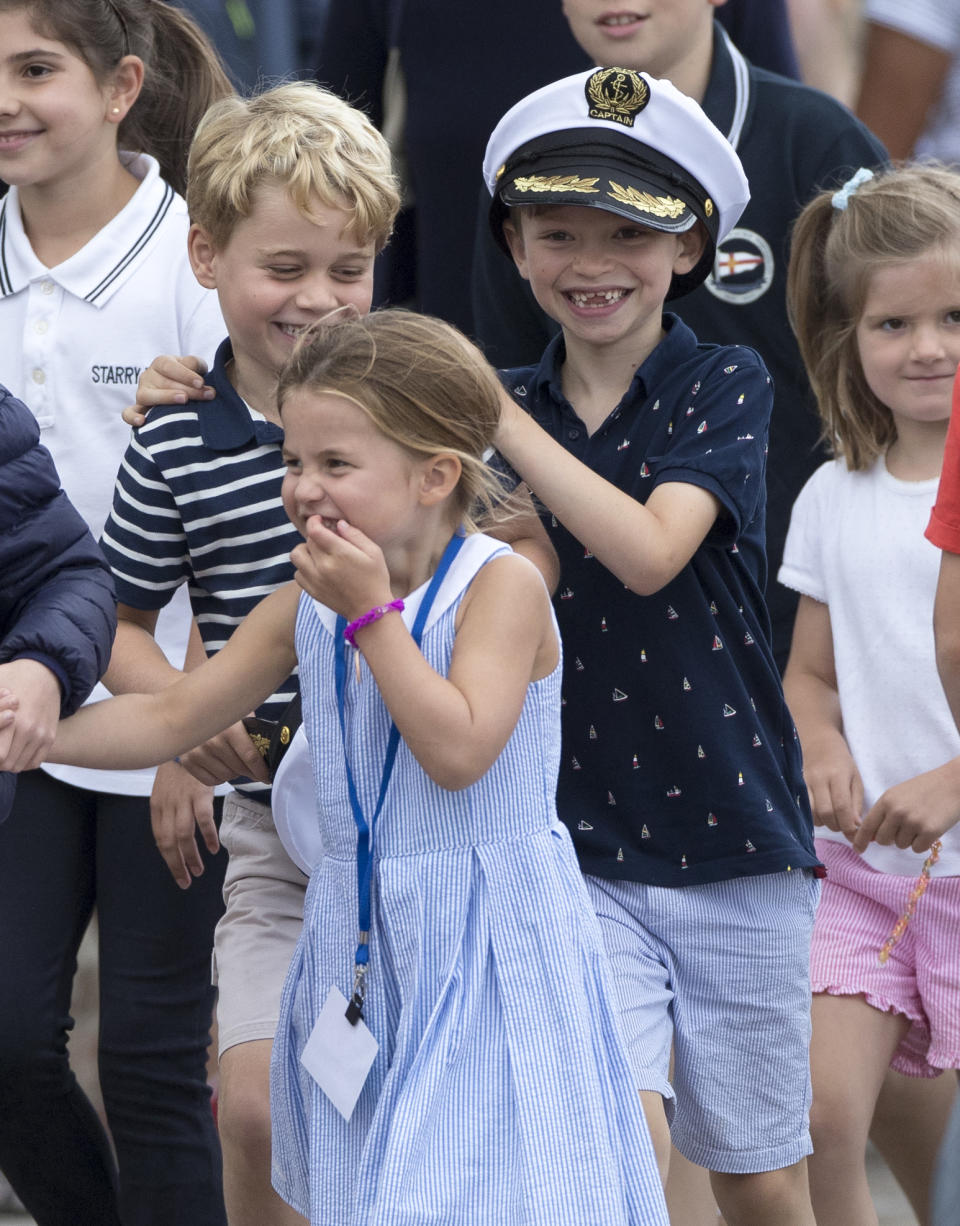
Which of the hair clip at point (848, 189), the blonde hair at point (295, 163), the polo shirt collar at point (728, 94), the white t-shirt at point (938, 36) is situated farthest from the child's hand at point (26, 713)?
the white t-shirt at point (938, 36)

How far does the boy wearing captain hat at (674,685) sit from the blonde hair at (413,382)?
0.28 metres

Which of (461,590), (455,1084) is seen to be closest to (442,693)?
(461,590)

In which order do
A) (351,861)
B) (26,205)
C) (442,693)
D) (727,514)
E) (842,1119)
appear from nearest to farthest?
(442,693)
(351,861)
(727,514)
(842,1119)
(26,205)

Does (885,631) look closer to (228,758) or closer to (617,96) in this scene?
(617,96)

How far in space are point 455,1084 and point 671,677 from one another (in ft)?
2.24

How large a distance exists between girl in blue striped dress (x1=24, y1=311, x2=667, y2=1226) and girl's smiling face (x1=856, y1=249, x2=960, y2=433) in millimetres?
968

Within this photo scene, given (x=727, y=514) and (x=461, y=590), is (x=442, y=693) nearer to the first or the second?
(x=461, y=590)

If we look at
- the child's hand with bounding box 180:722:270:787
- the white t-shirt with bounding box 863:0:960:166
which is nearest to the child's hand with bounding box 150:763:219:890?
the child's hand with bounding box 180:722:270:787

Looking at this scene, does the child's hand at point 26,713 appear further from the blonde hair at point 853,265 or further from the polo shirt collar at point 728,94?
the polo shirt collar at point 728,94

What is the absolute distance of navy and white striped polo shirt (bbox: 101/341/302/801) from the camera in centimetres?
272

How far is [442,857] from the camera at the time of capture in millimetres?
2266

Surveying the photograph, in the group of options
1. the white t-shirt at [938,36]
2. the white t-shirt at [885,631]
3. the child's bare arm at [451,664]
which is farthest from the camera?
the white t-shirt at [938,36]

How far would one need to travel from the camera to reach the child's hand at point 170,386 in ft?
9.06

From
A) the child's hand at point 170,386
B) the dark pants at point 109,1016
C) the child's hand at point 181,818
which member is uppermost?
the child's hand at point 170,386
